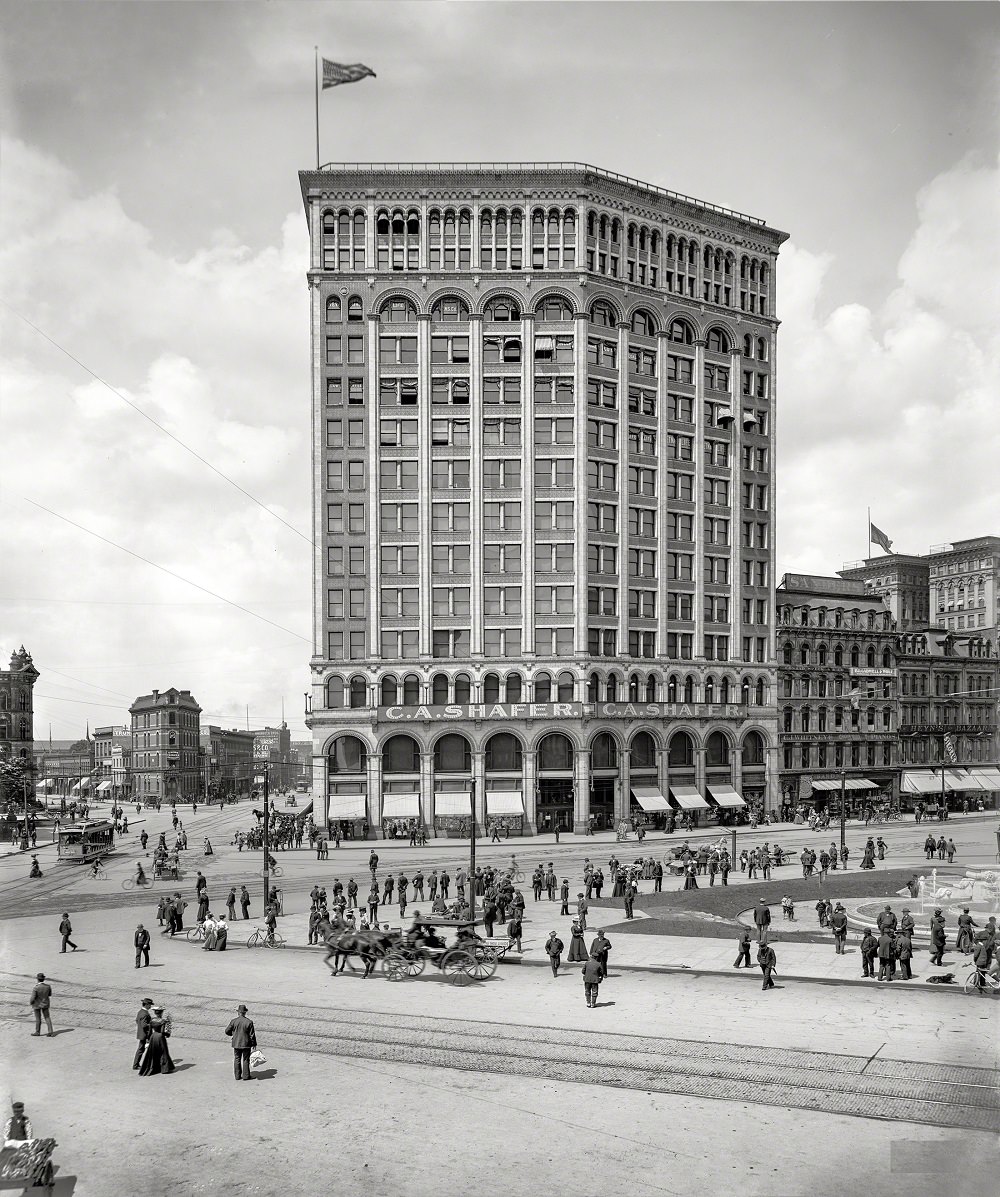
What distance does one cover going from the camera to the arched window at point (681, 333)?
8256cm

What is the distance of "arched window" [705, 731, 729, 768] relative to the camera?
269ft

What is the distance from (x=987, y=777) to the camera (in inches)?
3772

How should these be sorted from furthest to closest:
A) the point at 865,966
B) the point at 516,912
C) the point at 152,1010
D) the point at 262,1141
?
1. the point at 516,912
2. the point at 865,966
3. the point at 152,1010
4. the point at 262,1141

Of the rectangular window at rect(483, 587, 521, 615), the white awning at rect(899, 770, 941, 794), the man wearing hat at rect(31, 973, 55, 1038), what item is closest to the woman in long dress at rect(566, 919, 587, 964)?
the man wearing hat at rect(31, 973, 55, 1038)

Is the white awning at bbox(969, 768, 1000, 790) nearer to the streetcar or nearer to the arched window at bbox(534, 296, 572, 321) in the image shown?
the arched window at bbox(534, 296, 572, 321)

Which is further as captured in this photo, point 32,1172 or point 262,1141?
point 262,1141

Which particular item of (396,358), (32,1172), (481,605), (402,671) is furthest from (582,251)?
(32,1172)

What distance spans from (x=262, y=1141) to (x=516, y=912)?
17759mm

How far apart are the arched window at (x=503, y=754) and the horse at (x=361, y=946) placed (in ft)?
148

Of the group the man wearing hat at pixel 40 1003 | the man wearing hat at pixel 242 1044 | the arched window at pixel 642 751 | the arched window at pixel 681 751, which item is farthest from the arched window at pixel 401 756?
the man wearing hat at pixel 242 1044

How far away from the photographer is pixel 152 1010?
1995 cm

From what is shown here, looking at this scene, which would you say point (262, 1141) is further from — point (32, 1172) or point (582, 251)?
point (582, 251)

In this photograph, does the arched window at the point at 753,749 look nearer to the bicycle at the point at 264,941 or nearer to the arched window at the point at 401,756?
the arched window at the point at 401,756

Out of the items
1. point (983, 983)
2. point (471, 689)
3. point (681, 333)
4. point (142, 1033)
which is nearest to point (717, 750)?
point (471, 689)
